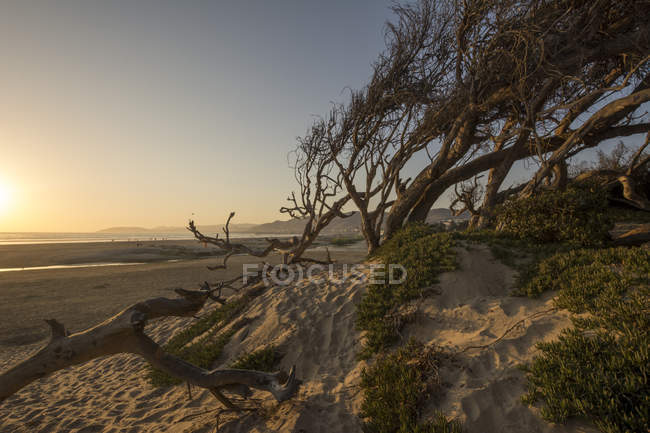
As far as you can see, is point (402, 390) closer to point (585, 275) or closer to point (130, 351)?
point (130, 351)

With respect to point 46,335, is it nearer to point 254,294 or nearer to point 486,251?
point 254,294

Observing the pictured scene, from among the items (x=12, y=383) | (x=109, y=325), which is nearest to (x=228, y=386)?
(x=109, y=325)

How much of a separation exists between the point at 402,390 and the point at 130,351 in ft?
12.1

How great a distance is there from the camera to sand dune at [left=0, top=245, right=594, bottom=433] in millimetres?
3553

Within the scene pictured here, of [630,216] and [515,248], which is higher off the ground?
[630,216]

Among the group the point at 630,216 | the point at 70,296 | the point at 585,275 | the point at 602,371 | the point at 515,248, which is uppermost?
the point at 630,216

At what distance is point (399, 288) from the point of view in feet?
20.5

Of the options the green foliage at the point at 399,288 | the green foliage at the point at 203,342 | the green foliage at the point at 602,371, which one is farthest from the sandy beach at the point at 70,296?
the green foliage at the point at 602,371

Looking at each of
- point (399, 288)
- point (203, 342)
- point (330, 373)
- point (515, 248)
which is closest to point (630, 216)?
point (515, 248)

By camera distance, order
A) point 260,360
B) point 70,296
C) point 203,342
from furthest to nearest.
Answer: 1. point 70,296
2. point 203,342
3. point 260,360

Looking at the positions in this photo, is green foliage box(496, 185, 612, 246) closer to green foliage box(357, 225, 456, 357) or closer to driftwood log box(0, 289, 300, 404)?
green foliage box(357, 225, 456, 357)

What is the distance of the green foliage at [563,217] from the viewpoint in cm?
721

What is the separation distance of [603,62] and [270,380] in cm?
1589

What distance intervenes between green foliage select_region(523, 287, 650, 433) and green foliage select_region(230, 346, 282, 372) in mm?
4293
